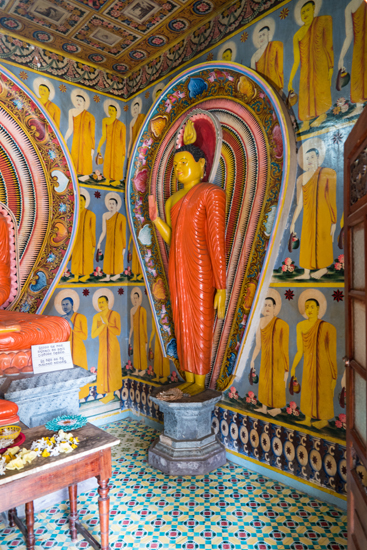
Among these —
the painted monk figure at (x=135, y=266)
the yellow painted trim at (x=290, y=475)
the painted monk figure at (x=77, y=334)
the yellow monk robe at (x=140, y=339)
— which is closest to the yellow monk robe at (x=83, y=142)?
the painted monk figure at (x=135, y=266)

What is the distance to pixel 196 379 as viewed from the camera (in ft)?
11.4

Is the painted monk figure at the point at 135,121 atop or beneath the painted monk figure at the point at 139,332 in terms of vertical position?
atop

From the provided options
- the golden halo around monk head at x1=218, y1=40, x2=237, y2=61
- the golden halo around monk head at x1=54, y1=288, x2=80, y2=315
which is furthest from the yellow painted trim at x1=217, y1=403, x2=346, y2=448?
the golden halo around monk head at x1=218, y1=40, x2=237, y2=61

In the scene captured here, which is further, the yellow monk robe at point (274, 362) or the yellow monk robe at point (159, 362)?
the yellow monk robe at point (159, 362)

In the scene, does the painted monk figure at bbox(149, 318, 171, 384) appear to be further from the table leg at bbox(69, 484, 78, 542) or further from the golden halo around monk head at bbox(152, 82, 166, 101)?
the golden halo around monk head at bbox(152, 82, 166, 101)

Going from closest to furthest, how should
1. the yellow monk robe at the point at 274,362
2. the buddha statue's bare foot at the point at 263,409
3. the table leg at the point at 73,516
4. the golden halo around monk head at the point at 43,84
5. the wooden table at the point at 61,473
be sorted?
the wooden table at the point at 61,473 < the table leg at the point at 73,516 < the yellow monk robe at the point at 274,362 < the buddha statue's bare foot at the point at 263,409 < the golden halo around monk head at the point at 43,84

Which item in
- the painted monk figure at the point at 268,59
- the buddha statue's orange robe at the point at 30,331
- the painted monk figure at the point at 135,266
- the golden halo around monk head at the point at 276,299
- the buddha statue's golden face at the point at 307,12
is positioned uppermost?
the buddha statue's golden face at the point at 307,12

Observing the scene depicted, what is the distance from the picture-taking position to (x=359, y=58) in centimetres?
251

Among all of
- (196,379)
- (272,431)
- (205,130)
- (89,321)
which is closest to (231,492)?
(272,431)

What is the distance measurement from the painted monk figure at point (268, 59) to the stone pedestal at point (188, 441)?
281cm

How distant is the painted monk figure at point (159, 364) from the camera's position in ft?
13.7

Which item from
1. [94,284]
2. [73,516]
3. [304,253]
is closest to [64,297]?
[94,284]

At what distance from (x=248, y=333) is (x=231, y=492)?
1.28m

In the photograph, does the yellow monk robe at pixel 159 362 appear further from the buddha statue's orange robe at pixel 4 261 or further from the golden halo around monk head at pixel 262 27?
the golden halo around monk head at pixel 262 27
